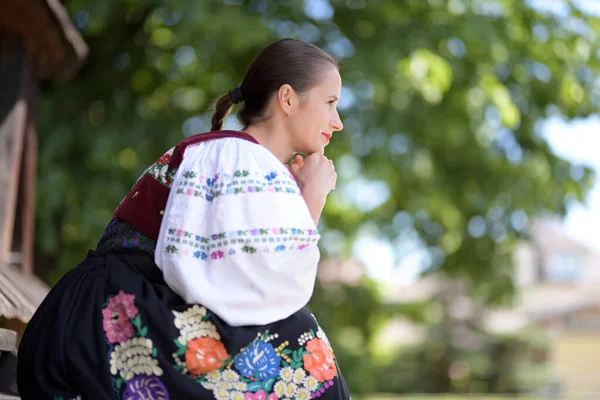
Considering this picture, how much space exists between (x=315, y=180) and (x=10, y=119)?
315cm

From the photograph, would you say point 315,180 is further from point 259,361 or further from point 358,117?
point 358,117

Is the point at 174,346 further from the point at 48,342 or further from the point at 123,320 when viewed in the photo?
the point at 48,342

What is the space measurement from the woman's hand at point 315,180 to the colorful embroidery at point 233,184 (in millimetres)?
112

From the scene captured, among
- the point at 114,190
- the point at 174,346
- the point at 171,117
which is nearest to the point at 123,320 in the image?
the point at 174,346

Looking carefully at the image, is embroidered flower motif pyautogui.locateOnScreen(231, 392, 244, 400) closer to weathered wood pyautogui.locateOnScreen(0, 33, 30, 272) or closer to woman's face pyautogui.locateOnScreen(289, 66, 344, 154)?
woman's face pyautogui.locateOnScreen(289, 66, 344, 154)

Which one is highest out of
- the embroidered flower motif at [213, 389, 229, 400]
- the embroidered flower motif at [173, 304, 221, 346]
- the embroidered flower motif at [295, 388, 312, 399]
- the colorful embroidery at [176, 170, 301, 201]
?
the colorful embroidery at [176, 170, 301, 201]

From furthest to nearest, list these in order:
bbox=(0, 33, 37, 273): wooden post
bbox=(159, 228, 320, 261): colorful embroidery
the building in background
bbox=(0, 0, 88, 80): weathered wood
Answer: the building in background, bbox=(0, 33, 37, 273): wooden post, bbox=(0, 0, 88, 80): weathered wood, bbox=(159, 228, 320, 261): colorful embroidery

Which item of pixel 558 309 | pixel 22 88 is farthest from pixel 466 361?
pixel 22 88

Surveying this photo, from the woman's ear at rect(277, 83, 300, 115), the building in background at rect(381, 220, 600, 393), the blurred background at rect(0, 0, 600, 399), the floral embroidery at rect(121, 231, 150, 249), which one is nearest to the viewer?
the floral embroidery at rect(121, 231, 150, 249)

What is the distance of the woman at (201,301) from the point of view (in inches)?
75.3

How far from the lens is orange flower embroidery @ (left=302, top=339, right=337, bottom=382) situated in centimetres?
200

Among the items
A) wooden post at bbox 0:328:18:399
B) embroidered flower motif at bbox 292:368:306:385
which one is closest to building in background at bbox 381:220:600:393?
wooden post at bbox 0:328:18:399

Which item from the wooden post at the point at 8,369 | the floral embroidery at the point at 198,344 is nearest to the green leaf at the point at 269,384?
the floral embroidery at the point at 198,344

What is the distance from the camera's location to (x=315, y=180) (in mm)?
2137
